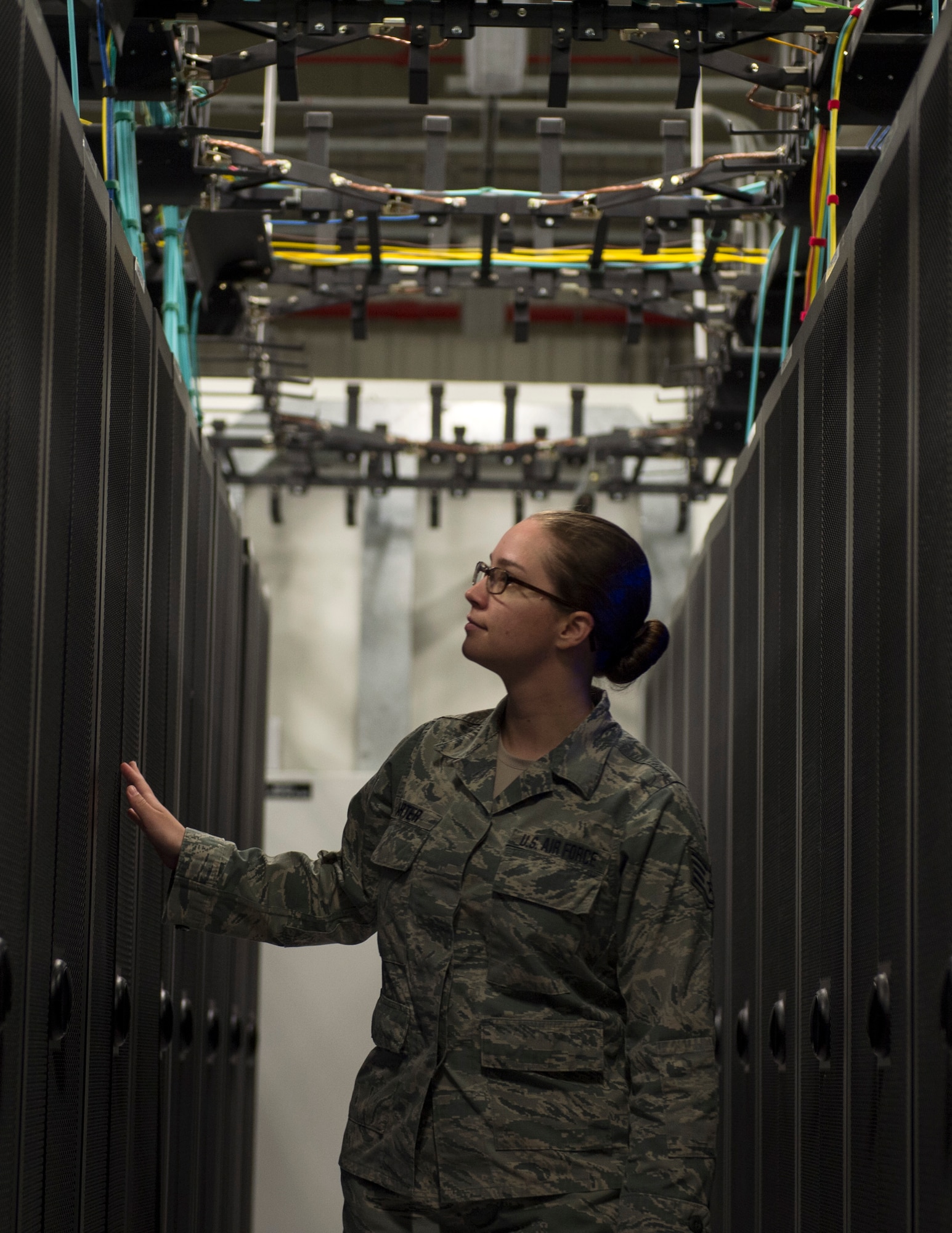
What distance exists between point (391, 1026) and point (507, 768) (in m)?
0.37

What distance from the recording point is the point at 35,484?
176 cm

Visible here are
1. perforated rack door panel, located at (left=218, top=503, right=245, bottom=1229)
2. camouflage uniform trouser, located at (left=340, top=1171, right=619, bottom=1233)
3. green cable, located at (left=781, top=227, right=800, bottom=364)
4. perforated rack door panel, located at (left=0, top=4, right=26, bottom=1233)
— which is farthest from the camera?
perforated rack door panel, located at (left=218, top=503, right=245, bottom=1229)

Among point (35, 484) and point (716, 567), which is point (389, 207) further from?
point (35, 484)

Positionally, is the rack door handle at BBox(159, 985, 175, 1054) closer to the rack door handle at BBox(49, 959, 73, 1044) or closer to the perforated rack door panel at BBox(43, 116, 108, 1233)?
the perforated rack door panel at BBox(43, 116, 108, 1233)

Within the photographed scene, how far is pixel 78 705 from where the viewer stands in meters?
2.07

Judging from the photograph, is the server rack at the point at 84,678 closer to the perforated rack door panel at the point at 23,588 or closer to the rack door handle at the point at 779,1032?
the perforated rack door panel at the point at 23,588

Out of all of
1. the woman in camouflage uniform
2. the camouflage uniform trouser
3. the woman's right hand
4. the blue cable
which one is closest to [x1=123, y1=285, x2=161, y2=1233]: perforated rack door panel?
the woman's right hand

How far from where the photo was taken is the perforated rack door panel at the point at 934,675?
5.36 feet

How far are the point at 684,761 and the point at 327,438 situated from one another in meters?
2.16

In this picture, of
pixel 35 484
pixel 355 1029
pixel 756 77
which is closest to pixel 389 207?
pixel 756 77

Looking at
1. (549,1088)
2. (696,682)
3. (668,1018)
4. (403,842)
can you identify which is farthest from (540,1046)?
(696,682)

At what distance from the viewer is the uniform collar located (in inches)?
80.0

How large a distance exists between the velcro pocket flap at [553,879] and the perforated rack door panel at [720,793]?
68.8 inches

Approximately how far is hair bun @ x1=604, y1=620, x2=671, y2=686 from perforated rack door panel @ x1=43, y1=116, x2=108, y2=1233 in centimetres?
74
